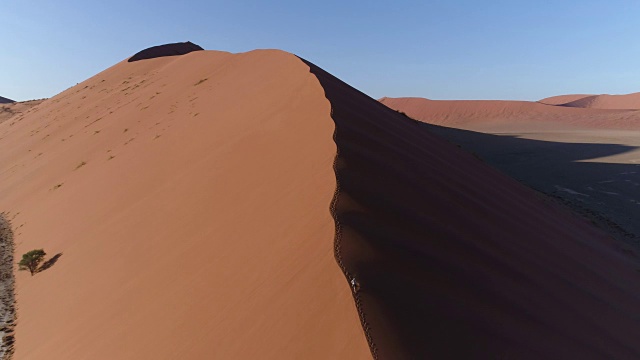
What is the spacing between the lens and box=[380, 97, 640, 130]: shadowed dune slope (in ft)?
154

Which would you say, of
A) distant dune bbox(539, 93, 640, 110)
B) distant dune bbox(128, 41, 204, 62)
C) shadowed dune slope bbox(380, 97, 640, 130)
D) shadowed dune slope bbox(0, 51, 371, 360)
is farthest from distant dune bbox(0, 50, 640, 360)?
distant dune bbox(539, 93, 640, 110)

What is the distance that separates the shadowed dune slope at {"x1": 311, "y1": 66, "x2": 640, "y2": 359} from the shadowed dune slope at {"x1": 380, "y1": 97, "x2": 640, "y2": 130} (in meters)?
43.7

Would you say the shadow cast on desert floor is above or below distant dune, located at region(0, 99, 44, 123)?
below

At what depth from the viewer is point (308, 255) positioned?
12.7 ft

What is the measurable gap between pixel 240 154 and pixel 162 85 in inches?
597

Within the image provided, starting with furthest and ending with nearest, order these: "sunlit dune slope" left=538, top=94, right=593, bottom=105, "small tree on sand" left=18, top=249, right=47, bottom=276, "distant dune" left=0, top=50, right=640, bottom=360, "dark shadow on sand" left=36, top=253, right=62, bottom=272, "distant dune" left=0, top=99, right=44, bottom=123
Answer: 1. "sunlit dune slope" left=538, top=94, right=593, bottom=105
2. "distant dune" left=0, top=99, right=44, bottom=123
3. "small tree on sand" left=18, top=249, right=47, bottom=276
4. "dark shadow on sand" left=36, top=253, right=62, bottom=272
5. "distant dune" left=0, top=50, right=640, bottom=360

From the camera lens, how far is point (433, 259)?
172 inches

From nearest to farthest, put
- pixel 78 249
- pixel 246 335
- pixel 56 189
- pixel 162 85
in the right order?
1. pixel 246 335
2. pixel 78 249
3. pixel 56 189
4. pixel 162 85

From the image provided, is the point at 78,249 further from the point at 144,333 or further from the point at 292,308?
the point at 292,308

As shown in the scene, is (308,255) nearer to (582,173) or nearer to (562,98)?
(582,173)

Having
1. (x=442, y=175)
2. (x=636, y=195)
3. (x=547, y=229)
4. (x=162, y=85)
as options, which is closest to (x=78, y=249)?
(x=442, y=175)

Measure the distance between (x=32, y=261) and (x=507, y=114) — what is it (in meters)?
58.3

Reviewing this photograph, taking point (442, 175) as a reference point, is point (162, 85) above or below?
above

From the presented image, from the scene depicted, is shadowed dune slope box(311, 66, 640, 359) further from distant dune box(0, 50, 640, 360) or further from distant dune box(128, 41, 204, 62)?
distant dune box(128, 41, 204, 62)
